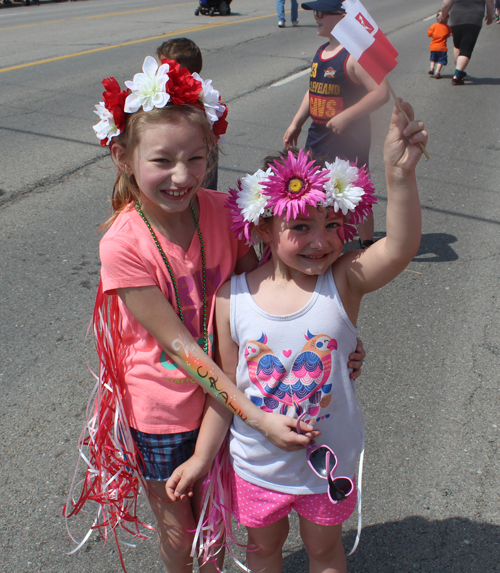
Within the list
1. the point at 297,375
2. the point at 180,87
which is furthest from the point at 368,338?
the point at 180,87

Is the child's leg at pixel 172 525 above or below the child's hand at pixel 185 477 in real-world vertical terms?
below

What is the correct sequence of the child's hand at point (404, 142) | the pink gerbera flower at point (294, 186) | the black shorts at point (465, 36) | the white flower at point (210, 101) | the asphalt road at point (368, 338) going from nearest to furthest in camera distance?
the child's hand at point (404, 142), the pink gerbera flower at point (294, 186), the white flower at point (210, 101), the asphalt road at point (368, 338), the black shorts at point (465, 36)

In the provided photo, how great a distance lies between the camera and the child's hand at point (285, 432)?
5.40ft

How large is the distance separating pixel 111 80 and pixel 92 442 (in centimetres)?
128

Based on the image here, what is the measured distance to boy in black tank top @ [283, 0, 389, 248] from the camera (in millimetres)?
4090

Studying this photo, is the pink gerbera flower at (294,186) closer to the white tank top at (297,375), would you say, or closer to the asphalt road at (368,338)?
the white tank top at (297,375)

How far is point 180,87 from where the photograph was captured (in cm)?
165

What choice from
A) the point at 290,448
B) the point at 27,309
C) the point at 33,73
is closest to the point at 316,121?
the point at 27,309

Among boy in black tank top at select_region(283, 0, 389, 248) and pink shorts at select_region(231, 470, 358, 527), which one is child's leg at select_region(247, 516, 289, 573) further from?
boy in black tank top at select_region(283, 0, 389, 248)

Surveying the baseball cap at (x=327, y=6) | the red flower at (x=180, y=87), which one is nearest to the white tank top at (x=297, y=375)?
the red flower at (x=180, y=87)

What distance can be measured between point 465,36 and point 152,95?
11021mm

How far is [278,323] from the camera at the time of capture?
1696 mm

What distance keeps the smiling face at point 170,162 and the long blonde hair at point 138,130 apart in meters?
0.01

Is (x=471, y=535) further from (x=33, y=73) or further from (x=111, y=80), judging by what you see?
(x=33, y=73)
